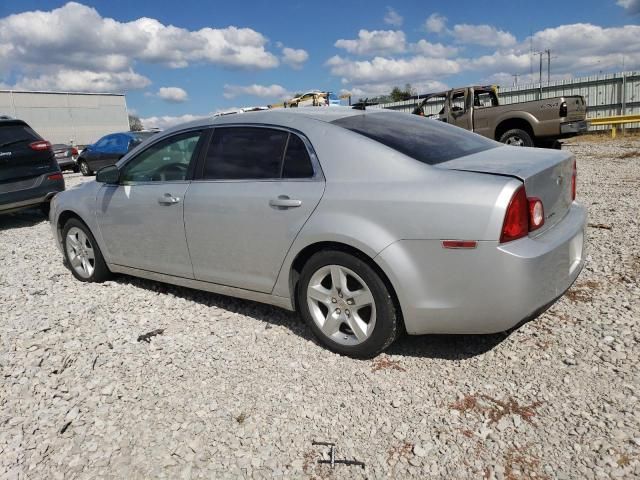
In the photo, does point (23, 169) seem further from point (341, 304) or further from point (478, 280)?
point (478, 280)

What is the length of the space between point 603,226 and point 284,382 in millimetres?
4338

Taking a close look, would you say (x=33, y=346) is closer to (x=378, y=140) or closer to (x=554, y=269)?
(x=378, y=140)

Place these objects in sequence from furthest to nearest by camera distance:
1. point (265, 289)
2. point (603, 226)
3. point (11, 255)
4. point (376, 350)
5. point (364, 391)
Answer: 1. point (11, 255)
2. point (603, 226)
3. point (265, 289)
4. point (376, 350)
5. point (364, 391)

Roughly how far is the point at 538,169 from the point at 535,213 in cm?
26

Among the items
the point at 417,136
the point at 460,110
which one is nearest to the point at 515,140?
the point at 460,110

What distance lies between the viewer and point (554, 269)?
2725 mm

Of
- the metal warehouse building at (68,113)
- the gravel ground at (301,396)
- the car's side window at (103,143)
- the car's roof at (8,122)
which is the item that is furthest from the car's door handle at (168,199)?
the metal warehouse building at (68,113)

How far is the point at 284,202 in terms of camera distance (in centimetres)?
321

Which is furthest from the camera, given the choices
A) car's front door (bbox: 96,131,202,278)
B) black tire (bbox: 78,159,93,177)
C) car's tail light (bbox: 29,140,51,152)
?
black tire (bbox: 78,159,93,177)

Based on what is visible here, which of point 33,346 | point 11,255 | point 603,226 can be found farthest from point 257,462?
point 11,255

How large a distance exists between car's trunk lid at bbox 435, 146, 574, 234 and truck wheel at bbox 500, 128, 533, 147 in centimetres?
907

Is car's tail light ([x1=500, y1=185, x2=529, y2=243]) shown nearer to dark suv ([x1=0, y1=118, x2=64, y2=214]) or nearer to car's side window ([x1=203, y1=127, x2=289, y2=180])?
car's side window ([x1=203, y1=127, x2=289, y2=180])

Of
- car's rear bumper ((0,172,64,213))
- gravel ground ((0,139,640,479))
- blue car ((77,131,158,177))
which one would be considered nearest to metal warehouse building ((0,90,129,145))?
blue car ((77,131,158,177))

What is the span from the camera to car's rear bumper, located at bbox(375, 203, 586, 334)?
8.37ft
